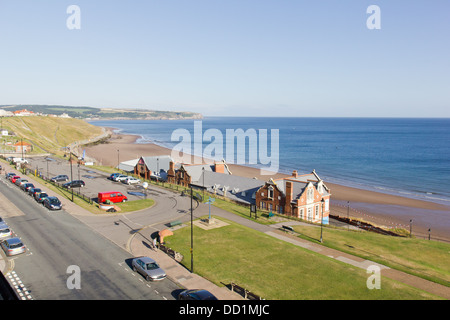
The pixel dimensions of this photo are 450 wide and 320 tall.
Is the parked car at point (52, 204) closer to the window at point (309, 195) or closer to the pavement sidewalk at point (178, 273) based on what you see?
the pavement sidewalk at point (178, 273)

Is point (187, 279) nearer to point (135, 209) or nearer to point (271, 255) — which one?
point (271, 255)

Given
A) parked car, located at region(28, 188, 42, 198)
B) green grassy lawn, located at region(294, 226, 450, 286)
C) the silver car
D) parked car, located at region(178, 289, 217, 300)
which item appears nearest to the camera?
parked car, located at region(178, 289, 217, 300)

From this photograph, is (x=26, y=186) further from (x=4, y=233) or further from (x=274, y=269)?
(x=274, y=269)

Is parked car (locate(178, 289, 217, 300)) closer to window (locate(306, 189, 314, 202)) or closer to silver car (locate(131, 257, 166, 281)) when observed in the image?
silver car (locate(131, 257, 166, 281))

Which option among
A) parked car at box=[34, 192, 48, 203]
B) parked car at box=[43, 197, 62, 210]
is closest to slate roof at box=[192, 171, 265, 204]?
parked car at box=[43, 197, 62, 210]

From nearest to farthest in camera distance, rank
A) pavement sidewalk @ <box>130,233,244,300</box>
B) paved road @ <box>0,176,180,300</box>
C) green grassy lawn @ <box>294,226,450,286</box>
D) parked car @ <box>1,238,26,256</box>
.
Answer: paved road @ <box>0,176,180,300</box> → pavement sidewalk @ <box>130,233,244,300</box> → parked car @ <box>1,238,26,256</box> → green grassy lawn @ <box>294,226,450,286</box>

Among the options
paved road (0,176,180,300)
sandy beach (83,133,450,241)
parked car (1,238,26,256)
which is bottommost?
sandy beach (83,133,450,241)

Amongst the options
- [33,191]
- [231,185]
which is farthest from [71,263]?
[231,185]

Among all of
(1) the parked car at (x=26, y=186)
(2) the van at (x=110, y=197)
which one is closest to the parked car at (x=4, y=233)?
(2) the van at (x=110, y=197)
